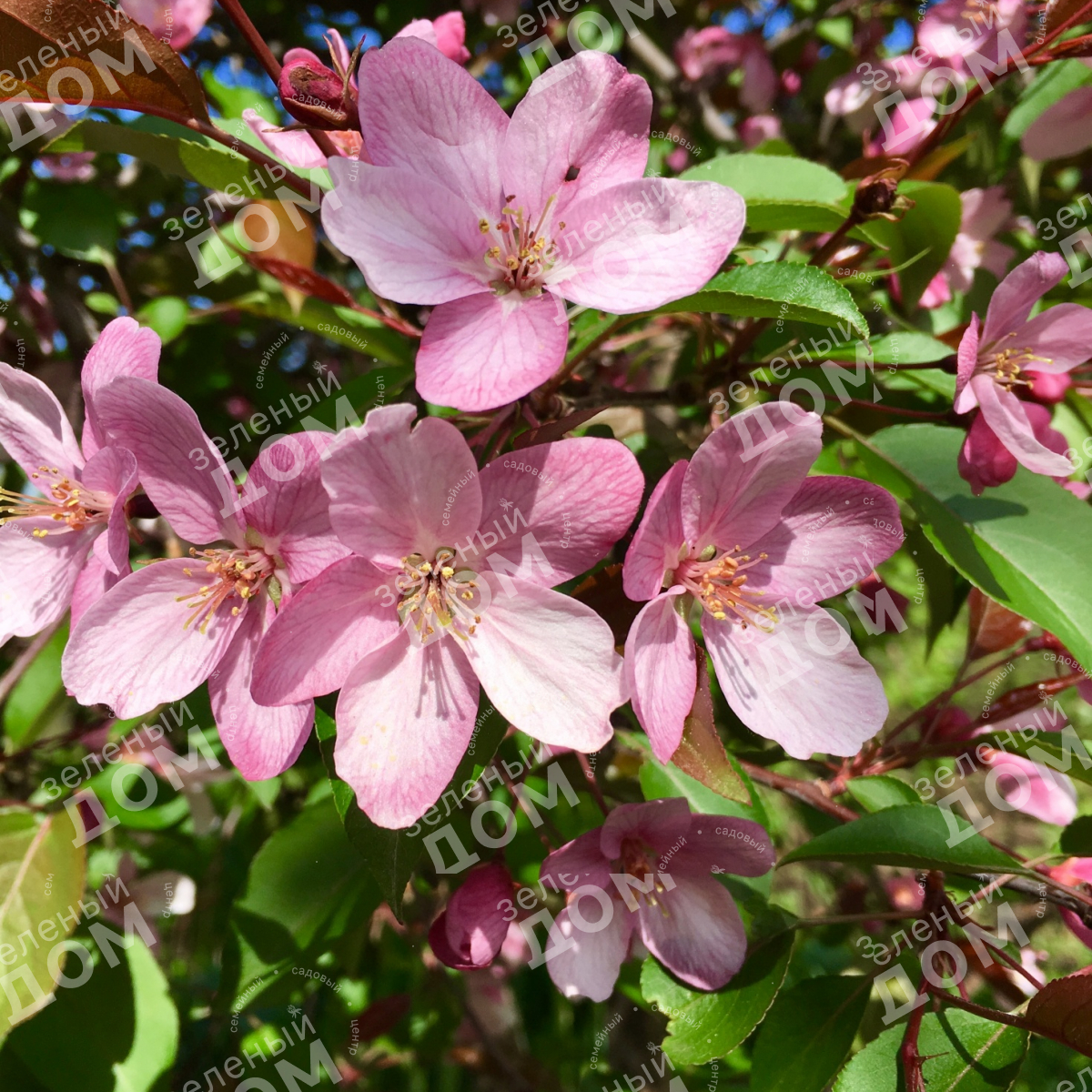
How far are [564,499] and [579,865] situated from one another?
49 centimetres

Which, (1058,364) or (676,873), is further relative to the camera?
(1058,364)

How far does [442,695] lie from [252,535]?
29 cm

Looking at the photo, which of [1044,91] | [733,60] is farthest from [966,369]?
[733,60]

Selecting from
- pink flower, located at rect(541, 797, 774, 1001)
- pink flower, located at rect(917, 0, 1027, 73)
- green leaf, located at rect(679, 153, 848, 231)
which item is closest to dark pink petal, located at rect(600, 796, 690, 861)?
pink flower, located at rect(541, 797, 774, 1001)

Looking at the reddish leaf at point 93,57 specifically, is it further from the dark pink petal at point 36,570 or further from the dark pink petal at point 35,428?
the dark pink petal at point 36,570

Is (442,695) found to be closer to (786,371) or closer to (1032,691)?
(786,371)

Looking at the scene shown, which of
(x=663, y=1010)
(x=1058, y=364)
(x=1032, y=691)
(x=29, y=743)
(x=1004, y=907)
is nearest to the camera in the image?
(x=663, y=1010)

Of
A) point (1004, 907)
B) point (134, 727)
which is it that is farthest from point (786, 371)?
point (134, 727)

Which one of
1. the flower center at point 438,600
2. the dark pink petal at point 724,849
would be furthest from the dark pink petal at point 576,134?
the dark pink petal at point 724,849

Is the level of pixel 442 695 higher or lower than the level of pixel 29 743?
higher

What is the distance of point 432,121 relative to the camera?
34.8 inches

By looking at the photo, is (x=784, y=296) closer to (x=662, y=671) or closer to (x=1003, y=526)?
(x=662, y=671)

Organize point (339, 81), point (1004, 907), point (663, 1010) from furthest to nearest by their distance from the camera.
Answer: point (1004, 907), point (663, 1010), point (339, 81)

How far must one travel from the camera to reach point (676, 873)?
1.04 metres
